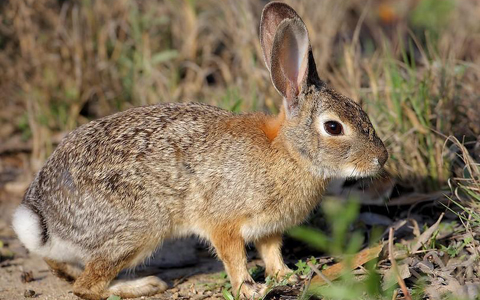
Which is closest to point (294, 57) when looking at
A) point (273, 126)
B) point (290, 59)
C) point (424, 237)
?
point (290, 59)

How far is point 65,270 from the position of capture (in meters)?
4.66

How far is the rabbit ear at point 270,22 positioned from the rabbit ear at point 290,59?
0.12 meters

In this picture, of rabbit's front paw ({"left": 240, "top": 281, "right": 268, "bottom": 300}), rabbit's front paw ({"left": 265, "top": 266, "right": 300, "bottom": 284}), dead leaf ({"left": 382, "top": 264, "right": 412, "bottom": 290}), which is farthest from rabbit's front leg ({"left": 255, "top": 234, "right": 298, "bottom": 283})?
dead leaf ({"left": 382, "top": 264, "right": 412, "bottom": 290})

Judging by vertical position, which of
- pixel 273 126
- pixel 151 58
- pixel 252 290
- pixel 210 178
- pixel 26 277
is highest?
pixel 151 58

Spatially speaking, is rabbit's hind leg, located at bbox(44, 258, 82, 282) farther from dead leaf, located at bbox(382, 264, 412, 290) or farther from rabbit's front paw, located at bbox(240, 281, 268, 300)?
dead leaf, located at bbox(382, 264, 412, 290)

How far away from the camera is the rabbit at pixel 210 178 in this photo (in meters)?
4.14

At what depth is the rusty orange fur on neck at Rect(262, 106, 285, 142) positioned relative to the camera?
171 inches

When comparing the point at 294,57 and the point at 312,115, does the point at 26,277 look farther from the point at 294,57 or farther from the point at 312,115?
the point at 294,57

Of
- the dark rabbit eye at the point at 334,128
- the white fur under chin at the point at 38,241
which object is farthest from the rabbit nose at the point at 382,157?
the white fur under chin at the point at 38,241

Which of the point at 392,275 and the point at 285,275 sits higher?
the point at 392,275

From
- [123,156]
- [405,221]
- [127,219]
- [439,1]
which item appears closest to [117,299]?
[127,219]

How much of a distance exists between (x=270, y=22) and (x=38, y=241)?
6.74ft

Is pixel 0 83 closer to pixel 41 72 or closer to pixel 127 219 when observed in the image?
pixel 41 72

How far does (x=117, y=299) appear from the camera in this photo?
13.9 ft
